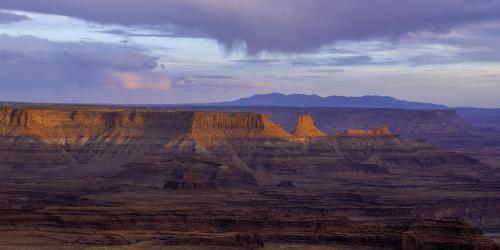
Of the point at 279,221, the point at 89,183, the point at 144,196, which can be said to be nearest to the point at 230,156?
the point at 89,183

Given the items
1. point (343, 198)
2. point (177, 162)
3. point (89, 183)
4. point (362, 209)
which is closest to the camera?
point (362, 209)

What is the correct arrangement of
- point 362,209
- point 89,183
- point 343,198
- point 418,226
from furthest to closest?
point 89,183 < point 343,198 < point 362,209 < point 418,226

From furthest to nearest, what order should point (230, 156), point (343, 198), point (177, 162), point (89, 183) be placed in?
point (230, 156)
point (177, 162)
point (89, 183)
point (343, 198)

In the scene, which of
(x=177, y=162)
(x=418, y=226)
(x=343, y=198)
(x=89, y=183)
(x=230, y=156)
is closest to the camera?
(x=418, y=226)

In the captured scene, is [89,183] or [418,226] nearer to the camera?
[418,226]

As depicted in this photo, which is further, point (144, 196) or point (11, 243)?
point (144, 196)

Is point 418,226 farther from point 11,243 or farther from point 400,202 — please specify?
point 400,202

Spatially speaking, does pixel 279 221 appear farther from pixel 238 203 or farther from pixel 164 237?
pixel 238 203

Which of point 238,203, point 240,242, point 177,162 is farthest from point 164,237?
point 177,162
